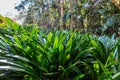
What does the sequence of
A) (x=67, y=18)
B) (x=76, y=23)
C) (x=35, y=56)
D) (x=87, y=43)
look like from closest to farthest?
(x=35, y=56)
(x=87, y=43)
(x=67, y=18)
(x=76, y=23)

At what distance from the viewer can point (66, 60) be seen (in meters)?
2.07

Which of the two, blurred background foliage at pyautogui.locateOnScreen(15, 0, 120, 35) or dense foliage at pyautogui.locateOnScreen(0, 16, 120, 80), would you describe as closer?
dense foliage at pyautogui.locateOnScreen(0, 16, 120, 80)

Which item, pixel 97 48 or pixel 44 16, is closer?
pixel 97 48

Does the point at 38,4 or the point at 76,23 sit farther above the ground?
the point at 38,4

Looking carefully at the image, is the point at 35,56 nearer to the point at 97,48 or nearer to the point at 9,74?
the point at 9,74

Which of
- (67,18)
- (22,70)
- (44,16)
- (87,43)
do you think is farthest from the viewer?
(44,16)

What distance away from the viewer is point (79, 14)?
66.0 feet

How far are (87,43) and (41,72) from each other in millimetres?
682

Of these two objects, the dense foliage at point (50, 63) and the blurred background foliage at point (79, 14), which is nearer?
the dense foliage at point (50, 63)

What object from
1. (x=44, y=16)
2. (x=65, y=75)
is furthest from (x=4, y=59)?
(x=44, y=16)

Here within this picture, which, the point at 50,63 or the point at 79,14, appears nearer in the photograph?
the point at 50,63

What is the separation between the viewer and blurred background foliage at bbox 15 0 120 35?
12461 mm

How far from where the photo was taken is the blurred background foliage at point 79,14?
12.5 metres

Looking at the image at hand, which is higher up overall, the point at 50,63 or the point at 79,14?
the point at 79,14
